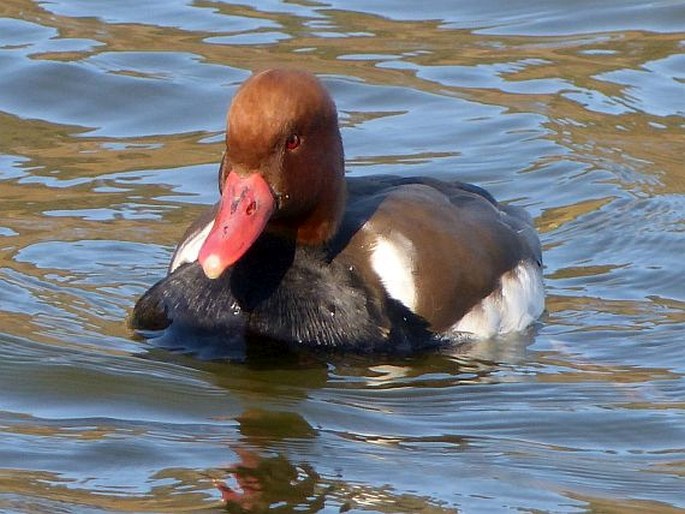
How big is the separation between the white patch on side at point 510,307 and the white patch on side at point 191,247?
41.1 inches

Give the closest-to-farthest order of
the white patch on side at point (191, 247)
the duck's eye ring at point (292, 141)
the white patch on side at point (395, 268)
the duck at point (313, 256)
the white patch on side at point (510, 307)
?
the duck at point (313, 256), the duck's eye ring at point (292, 141), the white patch on side at point (395, 268), the white patch on side at point (191, 247), the white patch on side at point (510, 307)

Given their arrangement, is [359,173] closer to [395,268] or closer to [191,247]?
[191,247]

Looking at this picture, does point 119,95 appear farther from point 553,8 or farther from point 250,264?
point 250,264

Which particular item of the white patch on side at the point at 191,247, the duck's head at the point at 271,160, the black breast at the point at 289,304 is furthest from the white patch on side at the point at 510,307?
the white patch on side at the point at 191,247

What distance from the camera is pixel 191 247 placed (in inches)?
278

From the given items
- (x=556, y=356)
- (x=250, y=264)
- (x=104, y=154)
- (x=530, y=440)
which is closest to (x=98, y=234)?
(x=104, y=154)

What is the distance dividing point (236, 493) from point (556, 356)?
2.30 meters

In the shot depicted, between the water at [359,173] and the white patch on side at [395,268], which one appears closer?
the water at [359,173]

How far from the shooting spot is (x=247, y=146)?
6258 millimetres

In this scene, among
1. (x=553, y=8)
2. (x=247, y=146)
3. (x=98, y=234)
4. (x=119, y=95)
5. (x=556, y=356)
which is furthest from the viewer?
(x=553, y=8)

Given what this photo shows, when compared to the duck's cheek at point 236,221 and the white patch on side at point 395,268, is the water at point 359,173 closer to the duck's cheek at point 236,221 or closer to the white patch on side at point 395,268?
the white patch on side at point 395,268

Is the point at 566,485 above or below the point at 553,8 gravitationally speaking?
below

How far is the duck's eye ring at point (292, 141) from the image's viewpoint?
639 centimetres

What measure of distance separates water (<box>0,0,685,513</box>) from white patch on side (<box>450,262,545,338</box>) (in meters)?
0.09
